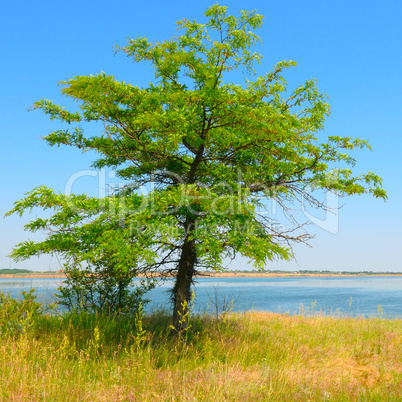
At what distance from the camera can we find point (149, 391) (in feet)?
18.9

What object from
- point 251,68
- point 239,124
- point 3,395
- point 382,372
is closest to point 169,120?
point 239,124

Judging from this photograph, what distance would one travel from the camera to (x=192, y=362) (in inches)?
303

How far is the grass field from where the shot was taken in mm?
5680

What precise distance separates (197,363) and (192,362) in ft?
0.70

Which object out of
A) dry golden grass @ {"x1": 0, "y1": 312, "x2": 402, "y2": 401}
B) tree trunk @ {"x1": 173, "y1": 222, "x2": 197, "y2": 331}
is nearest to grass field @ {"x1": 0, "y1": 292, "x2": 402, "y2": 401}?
dry golden grass @ {"x1": 0, "y1": 312, "x2": 402, "y2": 401}

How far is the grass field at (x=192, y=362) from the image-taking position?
568 centimetres

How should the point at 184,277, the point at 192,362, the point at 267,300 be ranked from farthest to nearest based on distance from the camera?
the point at 267,300 < the point at 184,277 < the point at 192,362

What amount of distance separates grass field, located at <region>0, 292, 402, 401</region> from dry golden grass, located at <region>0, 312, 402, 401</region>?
0.08 ft

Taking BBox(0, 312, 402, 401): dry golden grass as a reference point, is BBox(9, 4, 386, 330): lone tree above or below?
above

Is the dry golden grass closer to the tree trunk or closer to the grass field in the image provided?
the grass field

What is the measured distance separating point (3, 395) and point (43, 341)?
9.48ft

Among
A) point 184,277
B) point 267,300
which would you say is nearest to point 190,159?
point 184,277

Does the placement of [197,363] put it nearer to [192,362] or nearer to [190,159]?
[192,362]

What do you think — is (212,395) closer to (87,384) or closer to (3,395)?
(87,384)
